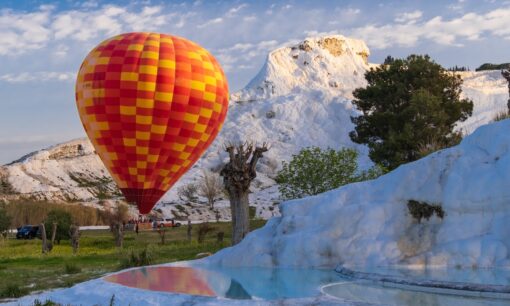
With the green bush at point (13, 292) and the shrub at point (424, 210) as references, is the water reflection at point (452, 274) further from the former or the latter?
the green bush at point (13, 292)

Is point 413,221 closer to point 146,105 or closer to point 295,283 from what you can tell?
point 295,283

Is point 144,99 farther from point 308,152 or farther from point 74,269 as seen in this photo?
point 308,152

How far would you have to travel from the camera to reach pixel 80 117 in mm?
31719

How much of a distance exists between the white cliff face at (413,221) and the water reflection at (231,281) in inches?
40.4

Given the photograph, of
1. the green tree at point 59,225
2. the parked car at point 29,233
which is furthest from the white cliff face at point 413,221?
the parked car at point 29,233

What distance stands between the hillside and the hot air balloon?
1888 inches

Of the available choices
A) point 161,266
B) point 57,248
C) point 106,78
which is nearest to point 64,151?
point 57,248

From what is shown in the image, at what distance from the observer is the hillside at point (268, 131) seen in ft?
381

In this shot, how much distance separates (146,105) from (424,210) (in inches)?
664

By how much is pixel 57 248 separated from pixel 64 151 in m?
121

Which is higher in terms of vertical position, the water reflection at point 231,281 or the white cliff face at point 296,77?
the white cliff face at point 296,77

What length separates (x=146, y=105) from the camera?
29.1m

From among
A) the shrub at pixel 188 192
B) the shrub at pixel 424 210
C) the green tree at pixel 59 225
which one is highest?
the shrub at pixel 188 192

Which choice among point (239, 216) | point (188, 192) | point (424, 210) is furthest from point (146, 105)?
point (188, 192)
